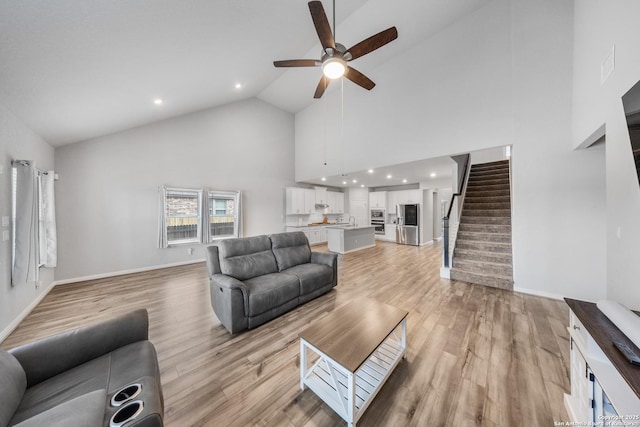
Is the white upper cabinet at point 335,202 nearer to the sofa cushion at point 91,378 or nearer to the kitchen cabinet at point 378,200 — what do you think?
the kitchen cabinet at point 378,200

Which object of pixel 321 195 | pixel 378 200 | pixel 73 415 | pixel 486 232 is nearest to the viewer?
pixel 73 415

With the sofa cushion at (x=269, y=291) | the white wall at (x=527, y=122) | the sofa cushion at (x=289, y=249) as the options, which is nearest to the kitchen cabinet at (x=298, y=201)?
the sofa cushion at (x=289, y=249)

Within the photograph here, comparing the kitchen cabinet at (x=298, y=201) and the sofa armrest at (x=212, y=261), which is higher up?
the kitchen cabinet at (x=298, y=201)

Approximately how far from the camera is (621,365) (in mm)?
910

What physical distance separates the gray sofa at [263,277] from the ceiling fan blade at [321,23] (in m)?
2.59


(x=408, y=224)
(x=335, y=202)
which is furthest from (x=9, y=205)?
(x=408, y=224)

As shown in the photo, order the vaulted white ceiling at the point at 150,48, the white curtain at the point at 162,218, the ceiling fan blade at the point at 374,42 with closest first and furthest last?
the vaulted white ceiling at the point at 150,48, the ceiling fan blade at the point at 374,42, the white curtain at the point at 162,218

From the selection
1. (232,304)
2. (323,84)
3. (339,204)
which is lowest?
(232,304)

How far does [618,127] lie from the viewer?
5.94 feet

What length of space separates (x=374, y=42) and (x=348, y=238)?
500 cm

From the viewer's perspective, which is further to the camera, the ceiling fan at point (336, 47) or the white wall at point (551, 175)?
the white wall at point (551, 175)

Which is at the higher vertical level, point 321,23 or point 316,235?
point 321,23

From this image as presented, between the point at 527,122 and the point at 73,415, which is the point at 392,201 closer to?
the point at 527,122

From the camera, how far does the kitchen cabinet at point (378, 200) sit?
843cm
